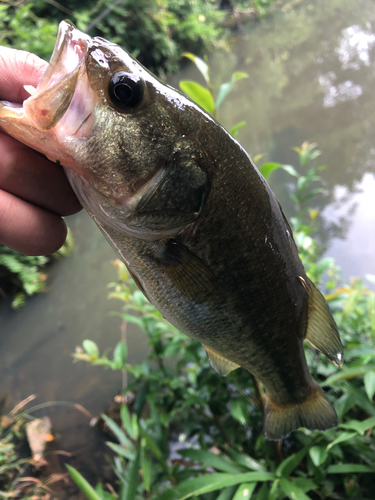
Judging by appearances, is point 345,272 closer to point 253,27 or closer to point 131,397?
point 131,397

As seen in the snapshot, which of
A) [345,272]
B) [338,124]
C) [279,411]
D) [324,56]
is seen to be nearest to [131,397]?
[279,411]

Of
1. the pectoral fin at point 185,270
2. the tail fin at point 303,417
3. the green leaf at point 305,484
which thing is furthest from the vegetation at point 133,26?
the green leaf at point 305,484

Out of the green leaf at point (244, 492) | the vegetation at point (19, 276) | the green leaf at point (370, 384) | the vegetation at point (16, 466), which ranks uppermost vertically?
the green leaf at point (370, 384)

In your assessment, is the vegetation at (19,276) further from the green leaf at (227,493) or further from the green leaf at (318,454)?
the green leaf at (318,454)

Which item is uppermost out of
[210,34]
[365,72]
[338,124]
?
[210,34]

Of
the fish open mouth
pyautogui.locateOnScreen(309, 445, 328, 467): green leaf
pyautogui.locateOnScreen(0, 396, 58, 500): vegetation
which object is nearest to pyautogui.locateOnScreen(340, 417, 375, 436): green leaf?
pyautogui.locateOnScreen(309, 445, 328, 467): green leaf

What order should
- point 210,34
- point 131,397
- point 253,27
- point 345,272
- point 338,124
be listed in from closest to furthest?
point 131,397 → point 345,272 → point 338,124 → point 210,34 → point 253,27

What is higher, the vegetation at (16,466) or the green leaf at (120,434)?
the green leaf at (120,434)
